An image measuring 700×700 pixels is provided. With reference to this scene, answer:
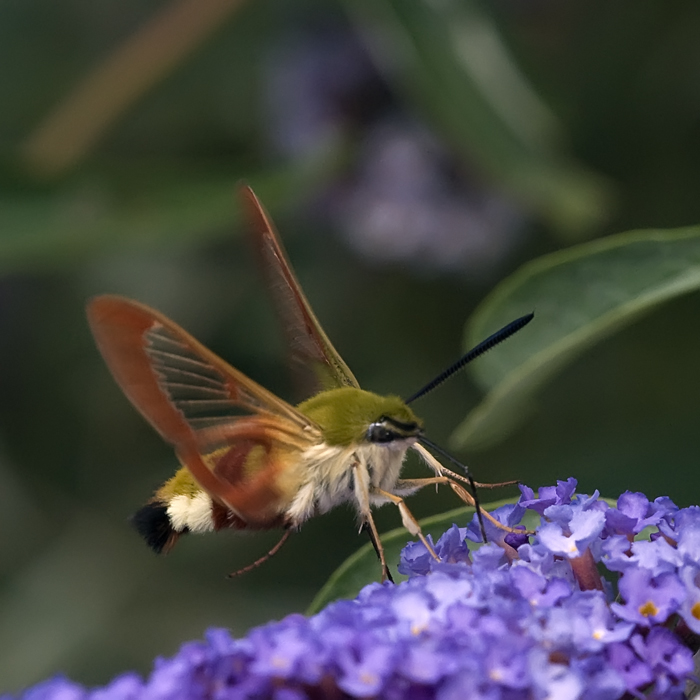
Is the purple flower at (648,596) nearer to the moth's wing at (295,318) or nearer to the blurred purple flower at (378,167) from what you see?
the moth's wing at (295,318)

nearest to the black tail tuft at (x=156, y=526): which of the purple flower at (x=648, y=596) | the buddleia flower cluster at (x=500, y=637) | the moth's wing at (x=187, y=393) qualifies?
the moth's wing at (x=187, y=393)

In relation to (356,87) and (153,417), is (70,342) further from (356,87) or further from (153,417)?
(153,417)

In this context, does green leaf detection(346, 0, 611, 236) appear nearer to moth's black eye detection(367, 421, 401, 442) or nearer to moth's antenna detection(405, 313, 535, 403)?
moth's antenna detection(405, 313, 535, 403)

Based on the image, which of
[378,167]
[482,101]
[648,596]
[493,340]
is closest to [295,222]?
[378,167]

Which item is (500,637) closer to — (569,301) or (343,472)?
(343,472)

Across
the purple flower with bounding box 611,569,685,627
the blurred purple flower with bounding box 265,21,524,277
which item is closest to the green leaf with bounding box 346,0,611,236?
the blurred purple flower with bounding box 265,21,524,277

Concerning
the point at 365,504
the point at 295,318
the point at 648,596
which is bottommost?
the point at 648,596
